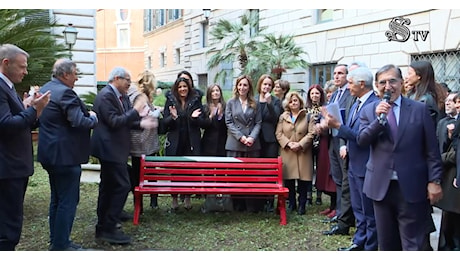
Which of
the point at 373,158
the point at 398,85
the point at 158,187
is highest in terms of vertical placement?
the point at 398,85

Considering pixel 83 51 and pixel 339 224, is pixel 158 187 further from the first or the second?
pixel 83 51

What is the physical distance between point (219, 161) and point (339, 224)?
1724 mm

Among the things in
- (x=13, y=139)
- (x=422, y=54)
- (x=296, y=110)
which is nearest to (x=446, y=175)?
(x=296, y=110)

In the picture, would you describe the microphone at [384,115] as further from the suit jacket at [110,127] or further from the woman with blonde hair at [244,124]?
the woman with blonde hair at [244,124]

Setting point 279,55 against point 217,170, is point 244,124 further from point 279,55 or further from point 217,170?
point 279,55

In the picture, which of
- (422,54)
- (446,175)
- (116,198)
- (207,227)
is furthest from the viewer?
(422,54)

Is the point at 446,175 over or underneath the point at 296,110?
underneath

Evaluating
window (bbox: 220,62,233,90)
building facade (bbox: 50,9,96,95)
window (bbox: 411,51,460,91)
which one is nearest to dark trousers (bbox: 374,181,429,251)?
window (bbox: 411,51,460,91)

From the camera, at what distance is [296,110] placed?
A: 7129 mm

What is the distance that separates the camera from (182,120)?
7078 mm

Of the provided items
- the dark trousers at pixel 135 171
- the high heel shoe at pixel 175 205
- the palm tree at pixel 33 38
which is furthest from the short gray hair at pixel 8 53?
the high heel shoe at pixel 175 205

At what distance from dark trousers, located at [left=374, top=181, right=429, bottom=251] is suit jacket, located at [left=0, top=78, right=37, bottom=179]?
285 cm

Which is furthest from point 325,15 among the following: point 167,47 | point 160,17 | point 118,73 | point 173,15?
point 160,17

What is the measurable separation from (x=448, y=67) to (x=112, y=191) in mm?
10792
